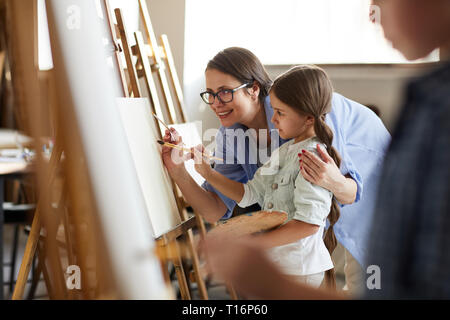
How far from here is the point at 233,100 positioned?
4.22 ft

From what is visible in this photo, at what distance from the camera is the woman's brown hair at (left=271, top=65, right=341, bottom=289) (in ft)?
3.45

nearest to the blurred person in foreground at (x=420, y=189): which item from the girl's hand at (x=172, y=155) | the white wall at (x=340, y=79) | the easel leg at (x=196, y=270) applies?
the girl's hand at (x=172, y=155)

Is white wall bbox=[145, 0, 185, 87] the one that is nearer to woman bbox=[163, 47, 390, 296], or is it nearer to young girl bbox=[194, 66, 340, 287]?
woman bbox=[163, 47, 390, 296]

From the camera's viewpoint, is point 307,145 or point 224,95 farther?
point 224,95

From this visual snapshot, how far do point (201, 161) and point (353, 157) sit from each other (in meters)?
0.42

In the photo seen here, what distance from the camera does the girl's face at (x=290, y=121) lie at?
42.3 inches

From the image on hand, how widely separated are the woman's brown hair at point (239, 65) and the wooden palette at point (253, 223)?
377 millimetres

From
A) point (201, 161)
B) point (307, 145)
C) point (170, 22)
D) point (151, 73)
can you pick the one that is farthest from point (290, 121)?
point (170, 22)

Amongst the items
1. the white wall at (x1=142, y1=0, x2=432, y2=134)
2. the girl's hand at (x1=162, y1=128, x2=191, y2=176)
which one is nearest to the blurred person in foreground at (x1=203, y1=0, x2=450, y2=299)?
the girl's hand at (x1=162, y1=128, x2=191, y2=176)

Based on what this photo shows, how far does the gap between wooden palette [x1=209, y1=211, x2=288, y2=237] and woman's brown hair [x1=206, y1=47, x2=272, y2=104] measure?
0.38m

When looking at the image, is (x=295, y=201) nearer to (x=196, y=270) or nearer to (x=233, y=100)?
(x=233, y=100)

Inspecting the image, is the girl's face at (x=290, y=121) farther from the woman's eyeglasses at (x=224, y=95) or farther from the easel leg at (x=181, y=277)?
the easel leg at (x=181, y=277)

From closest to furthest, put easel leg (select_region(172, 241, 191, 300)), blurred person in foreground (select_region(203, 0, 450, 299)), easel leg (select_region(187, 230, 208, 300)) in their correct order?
1. blurred person in foreground (select_region(203, 0, 450, 299))
2. easel leg (select_region(172, 241, 191, 300))
3. easel leg (select_region(187, 230, 208, 300))
